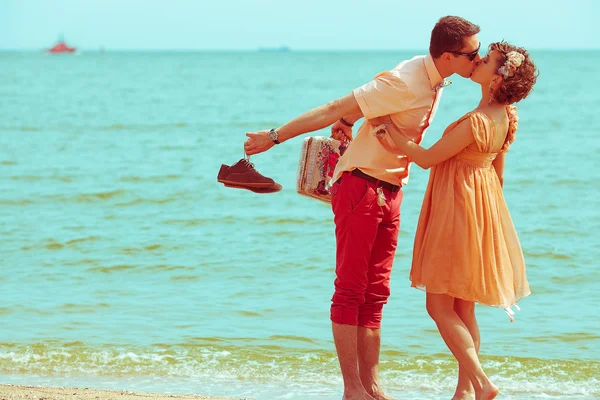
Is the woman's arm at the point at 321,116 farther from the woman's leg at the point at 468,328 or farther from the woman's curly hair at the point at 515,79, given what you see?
the woman's leg at the point at 468,328

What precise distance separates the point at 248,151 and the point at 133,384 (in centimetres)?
202

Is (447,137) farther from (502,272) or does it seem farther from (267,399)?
(267,399)

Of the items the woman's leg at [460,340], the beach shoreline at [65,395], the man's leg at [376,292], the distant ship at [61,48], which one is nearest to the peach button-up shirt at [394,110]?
the man's leg at [376,292]

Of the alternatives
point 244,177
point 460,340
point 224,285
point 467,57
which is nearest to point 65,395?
point 244,177

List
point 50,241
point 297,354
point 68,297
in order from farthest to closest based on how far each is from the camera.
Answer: point 50,241 → point 68,297 → point 297,354

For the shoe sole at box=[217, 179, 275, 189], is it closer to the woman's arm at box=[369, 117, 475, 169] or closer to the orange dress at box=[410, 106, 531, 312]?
the woman's arm at box=[369, 117, 475, 169]

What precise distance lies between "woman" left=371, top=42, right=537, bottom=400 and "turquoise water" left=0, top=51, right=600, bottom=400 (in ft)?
4.15

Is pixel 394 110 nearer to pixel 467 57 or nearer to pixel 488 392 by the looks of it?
pixel 467 57

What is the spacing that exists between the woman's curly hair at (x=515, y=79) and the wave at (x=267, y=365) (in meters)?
2.15

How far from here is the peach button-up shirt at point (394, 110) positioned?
4.03 metres

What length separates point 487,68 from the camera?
13.2 ft

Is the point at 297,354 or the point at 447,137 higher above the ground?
the point at 447,137

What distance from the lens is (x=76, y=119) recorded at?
26672 mm

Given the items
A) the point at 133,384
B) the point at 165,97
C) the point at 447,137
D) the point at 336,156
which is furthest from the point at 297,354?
the point at 165,97
